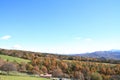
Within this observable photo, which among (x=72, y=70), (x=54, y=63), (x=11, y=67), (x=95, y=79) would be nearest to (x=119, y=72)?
(x=72, y=70)

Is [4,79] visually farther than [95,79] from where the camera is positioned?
No

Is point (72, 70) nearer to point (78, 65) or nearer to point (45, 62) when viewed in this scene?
point (78, 65)

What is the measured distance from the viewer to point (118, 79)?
168ft

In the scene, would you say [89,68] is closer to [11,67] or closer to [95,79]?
[95,79]

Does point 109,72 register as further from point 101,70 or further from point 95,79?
point 95,79

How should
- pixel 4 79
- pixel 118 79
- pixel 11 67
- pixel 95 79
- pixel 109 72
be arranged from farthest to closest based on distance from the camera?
pixel 109 72 < pixel 95 79 < pixel 11 67 < pixel 118 79 < pixel 4 79

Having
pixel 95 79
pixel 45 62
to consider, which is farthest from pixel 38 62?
pixel 95 79

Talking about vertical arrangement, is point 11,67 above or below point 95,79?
above

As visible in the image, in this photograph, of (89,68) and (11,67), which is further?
(89,68)

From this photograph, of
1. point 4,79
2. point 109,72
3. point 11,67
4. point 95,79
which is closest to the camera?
point 4,79

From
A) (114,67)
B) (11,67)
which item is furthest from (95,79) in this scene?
(114,67)

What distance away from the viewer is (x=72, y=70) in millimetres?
145125

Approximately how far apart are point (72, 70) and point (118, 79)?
94.7m

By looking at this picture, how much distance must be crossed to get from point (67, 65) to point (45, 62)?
14.1 m
